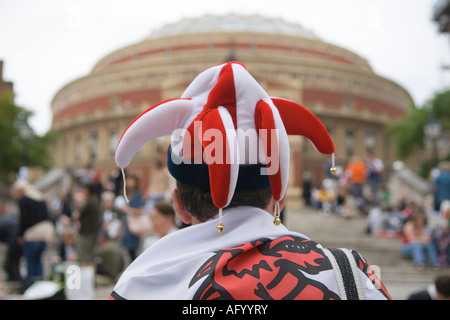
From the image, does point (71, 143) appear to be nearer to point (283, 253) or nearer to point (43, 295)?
point (43, 295)

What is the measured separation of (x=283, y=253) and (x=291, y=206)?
796 inches

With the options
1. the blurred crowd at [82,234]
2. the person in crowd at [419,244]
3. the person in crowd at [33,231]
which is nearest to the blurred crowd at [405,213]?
the person in crowd at [419,244]

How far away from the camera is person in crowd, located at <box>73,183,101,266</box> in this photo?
689cm

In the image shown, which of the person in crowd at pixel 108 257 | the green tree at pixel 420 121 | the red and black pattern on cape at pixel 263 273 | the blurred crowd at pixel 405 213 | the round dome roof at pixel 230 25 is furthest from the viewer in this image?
the round dome roof at pixel 230 25

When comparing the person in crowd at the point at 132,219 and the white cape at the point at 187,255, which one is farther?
the person in crowd at the point at 132,219

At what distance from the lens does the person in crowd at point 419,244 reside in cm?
946

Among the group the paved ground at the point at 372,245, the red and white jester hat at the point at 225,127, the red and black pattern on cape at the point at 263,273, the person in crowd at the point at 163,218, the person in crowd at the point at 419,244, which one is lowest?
the paved ground at the point at 372,245

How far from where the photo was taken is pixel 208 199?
5.06 ft

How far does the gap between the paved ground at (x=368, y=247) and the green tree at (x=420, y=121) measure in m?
19.9

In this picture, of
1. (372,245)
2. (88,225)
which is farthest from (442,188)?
(88,225)

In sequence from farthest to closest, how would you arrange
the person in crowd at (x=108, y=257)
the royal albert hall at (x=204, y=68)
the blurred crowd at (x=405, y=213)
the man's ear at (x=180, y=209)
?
1. the royal albert hall at (x=204, y=68)
2. the blurred crowd at (x=405, y=213)
3. the person in crowd at (x=108, y=257)
4. the man's ear at (x=180, y=209)

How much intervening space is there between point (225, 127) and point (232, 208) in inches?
10.4

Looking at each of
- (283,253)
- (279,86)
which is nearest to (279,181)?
(283,253)

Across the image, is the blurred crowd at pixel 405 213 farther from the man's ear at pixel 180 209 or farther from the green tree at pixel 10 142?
the green tree at pixel 10 142
